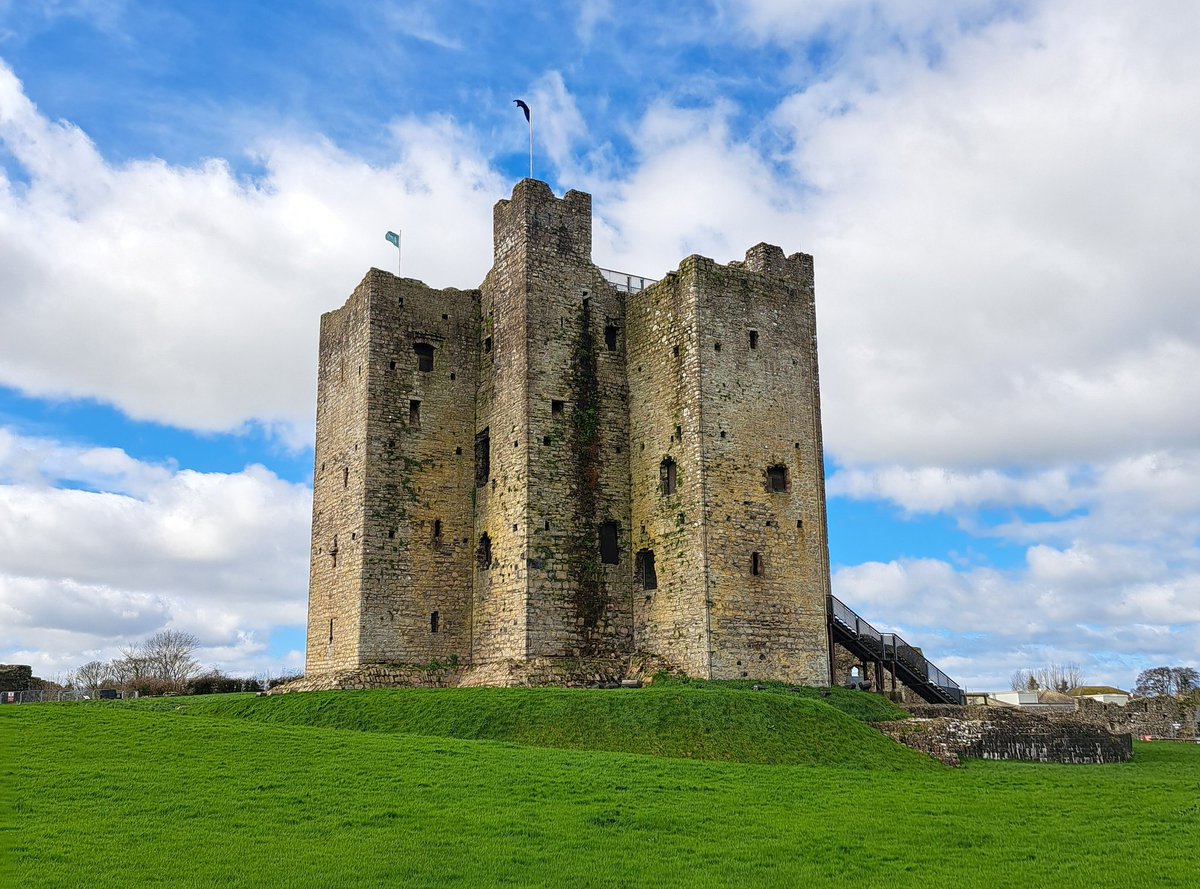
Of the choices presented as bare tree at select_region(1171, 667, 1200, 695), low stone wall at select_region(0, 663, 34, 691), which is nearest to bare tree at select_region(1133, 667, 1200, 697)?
bare tree at select_region(1171, 667, 1200, 695)

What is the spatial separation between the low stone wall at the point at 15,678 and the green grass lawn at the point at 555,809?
18.0 m

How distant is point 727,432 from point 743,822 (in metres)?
15.9

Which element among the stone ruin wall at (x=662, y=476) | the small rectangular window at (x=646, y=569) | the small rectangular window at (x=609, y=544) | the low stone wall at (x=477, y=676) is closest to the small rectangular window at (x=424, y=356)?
the stone ruin wall at (x=662, y=476)

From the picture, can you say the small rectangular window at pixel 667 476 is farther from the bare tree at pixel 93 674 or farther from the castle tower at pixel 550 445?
the bare tree at pixel 93 674

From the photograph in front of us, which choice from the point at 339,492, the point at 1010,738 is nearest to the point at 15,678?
the point at 339,492

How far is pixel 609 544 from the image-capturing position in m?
31.5

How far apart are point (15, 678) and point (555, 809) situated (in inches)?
1248

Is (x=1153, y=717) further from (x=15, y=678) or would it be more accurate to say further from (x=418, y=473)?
(x=15, y=678)

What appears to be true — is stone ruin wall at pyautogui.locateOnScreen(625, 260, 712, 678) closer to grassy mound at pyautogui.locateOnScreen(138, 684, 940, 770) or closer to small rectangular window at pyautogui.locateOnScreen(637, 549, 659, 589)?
small rectangular window at pyautogui.locateOnScreen(637, 549, 659, 589)

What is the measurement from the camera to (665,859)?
1323 centimetres

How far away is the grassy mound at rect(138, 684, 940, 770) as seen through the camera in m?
21.8

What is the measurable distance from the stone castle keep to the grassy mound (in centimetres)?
380

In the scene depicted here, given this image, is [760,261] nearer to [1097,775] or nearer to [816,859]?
[1097,775]

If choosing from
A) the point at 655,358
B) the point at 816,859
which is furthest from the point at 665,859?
the point at 655,358
